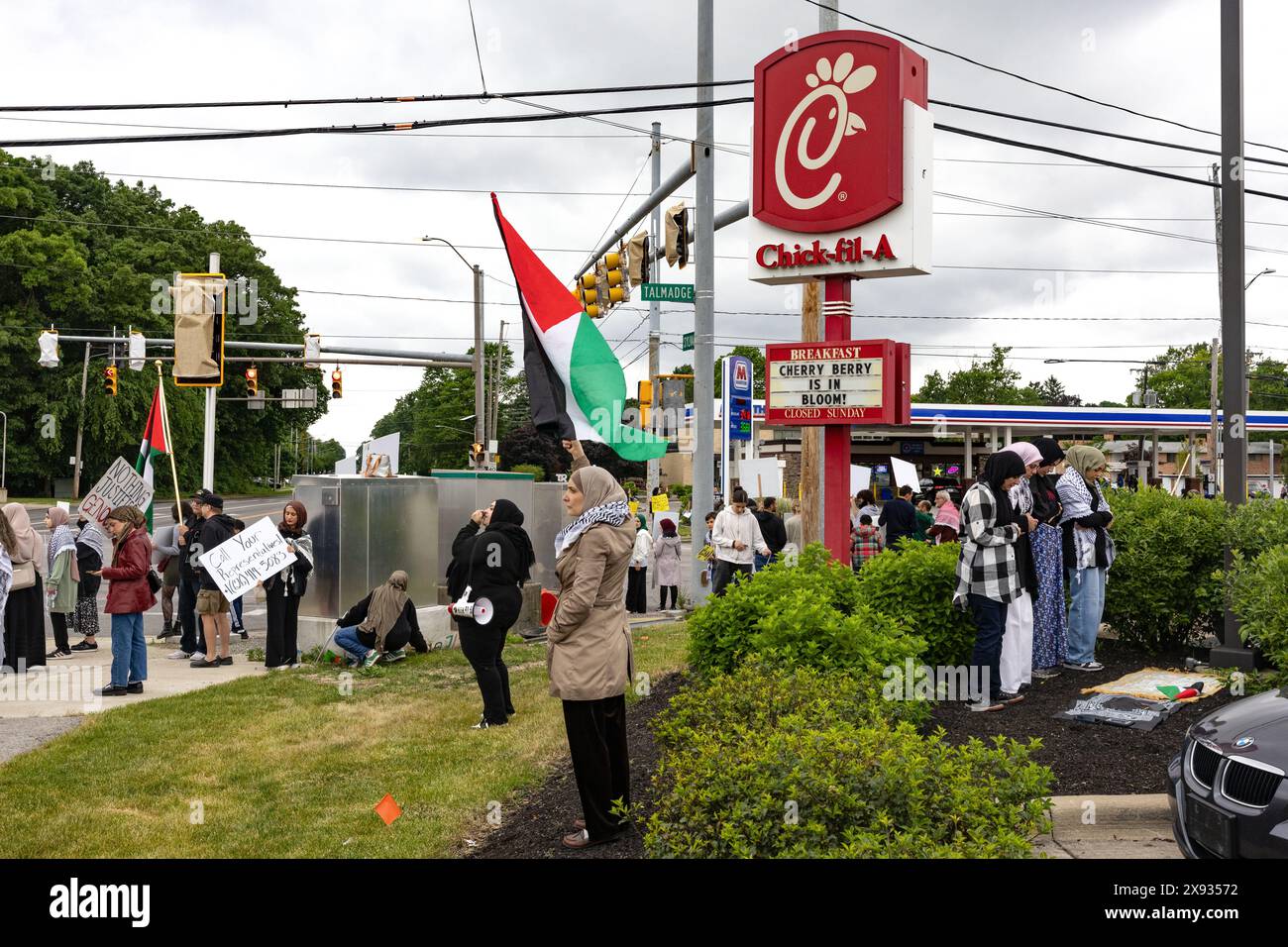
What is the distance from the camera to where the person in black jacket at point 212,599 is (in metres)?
12.2

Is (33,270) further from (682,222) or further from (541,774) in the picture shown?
(541,774)

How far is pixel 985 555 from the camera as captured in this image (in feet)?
25.3

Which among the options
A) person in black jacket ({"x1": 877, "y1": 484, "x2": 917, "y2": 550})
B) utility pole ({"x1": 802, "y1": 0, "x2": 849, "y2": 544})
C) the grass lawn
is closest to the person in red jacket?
the grass lawn

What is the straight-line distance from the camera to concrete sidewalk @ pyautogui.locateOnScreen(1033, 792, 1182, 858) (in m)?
5.48

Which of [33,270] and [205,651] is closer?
[205,651]

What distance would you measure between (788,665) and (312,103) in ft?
29.7

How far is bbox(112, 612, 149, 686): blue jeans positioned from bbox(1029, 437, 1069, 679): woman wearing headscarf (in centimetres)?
833

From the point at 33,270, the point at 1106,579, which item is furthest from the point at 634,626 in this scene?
the point at 33,270

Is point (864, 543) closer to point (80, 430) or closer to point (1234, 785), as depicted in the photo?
point (1234, 785)

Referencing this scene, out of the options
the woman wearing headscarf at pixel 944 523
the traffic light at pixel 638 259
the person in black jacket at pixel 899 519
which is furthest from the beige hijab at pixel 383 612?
the traffic light at pixel 638 259

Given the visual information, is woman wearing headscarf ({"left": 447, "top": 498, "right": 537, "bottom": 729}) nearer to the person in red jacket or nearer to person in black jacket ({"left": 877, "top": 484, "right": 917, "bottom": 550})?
the person in red jacket

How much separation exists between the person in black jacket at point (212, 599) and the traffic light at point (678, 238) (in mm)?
7487

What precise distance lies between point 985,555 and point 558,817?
3.60 m

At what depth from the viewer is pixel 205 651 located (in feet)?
42.2
